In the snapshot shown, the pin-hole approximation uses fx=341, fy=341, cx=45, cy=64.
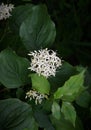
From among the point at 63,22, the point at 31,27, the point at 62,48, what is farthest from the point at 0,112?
the point at 63,22

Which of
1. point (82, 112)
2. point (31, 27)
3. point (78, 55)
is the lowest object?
point (82, 112)

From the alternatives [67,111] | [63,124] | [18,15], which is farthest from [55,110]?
[18,15]

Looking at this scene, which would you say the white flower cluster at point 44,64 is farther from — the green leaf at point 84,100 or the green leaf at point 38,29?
the green leaf at point 84,100

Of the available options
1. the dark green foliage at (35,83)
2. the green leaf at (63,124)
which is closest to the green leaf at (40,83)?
the dark green foliage at (35,83)

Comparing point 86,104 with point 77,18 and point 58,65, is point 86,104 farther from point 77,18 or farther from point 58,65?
point 77,18

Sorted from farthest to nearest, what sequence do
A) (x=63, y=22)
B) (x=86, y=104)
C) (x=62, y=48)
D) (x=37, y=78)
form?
(x=63, y=22), (x=62, y=48), (x=86, y=104), (x=37, y=78)

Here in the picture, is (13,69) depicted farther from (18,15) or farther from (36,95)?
(18,15)

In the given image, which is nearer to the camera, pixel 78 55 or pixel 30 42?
pixel 30 42

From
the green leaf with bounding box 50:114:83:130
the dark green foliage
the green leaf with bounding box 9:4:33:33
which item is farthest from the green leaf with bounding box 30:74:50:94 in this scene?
the green leaf with bounding box 9:4:33:33
